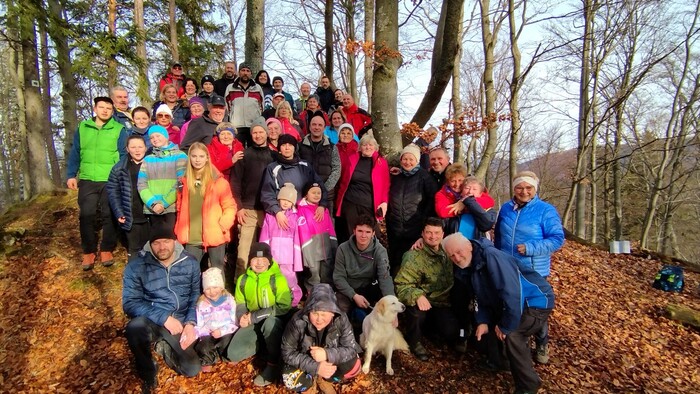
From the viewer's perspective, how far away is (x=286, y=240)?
159 inches

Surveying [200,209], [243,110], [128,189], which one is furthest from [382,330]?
[243,110]

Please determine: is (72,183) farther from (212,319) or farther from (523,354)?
(523,354)

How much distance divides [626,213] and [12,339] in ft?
90.0

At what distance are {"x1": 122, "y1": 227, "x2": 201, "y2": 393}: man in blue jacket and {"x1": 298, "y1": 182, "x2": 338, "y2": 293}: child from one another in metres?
1.26

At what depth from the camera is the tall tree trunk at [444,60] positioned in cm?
426

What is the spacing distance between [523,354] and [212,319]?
2973 mm

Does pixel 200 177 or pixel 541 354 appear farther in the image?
pixel 200 177

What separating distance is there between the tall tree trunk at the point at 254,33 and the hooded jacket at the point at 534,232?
690 centimetres


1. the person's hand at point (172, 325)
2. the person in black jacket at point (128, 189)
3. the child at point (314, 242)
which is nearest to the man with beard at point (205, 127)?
the person in black jacket at point (128, 189)

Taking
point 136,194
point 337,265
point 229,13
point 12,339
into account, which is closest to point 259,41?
point 136,194

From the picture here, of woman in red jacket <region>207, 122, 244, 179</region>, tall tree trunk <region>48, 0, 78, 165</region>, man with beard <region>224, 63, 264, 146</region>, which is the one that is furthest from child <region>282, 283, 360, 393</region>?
tall tree trunk <region>48, 0, 78, 165</region>

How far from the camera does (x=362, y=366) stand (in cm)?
352

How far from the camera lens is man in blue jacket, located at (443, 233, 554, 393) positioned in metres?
3.06

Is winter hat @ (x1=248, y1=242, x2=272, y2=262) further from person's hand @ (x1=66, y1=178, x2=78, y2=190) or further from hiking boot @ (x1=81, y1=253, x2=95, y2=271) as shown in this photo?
hiking boot @ (x1=81, y1=253, x2=95, y2=271)
